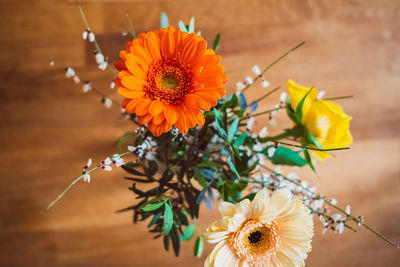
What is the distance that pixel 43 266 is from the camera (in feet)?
2.17

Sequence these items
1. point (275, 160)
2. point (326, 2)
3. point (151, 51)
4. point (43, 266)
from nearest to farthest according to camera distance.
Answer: point (151, 51) < point (275, 160) < point (43, 266) < point (326, 2)

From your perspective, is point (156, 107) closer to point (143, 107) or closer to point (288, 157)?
point (143, 107)

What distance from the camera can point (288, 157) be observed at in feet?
1.44

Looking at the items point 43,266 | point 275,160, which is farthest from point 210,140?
point 43,266

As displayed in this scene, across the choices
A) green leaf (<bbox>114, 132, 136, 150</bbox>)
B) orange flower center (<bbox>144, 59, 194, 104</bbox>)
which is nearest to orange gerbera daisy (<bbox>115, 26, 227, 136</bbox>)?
orange flower center (<bbox>144, 59, 194, 104</bbox>)

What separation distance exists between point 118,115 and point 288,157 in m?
0.39

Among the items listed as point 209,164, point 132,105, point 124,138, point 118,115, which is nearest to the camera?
point 132,105

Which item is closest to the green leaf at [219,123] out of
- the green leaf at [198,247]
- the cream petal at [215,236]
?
the cream petal at [215,236]

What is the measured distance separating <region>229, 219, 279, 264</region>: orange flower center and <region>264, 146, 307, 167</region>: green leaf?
0.11m

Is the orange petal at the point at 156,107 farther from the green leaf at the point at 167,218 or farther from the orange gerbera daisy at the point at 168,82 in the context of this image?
the green leaf at the point at 167,218

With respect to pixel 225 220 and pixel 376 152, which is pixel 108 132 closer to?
pixel 225 220

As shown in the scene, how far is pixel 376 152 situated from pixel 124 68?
63 cm

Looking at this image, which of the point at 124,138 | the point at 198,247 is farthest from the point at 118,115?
the point at 198,247

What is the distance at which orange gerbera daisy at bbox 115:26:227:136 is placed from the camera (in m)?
0.32
